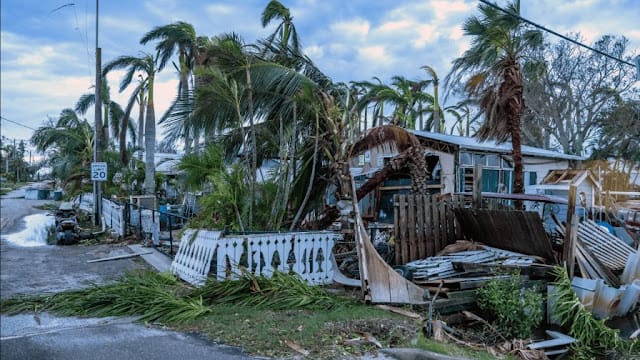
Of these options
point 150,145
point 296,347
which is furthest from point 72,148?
point 296,347

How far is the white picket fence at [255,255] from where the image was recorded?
7137 mm

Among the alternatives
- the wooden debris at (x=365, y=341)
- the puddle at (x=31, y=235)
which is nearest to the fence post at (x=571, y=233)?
the wooden debris at (x=365, y=341)

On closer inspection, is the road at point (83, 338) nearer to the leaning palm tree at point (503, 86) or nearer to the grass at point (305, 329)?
the grass at point (305, 329)

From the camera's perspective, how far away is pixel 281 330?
5.18 meters

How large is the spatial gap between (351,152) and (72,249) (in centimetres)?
754

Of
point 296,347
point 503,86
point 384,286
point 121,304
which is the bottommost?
point 296,347

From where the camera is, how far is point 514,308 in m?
6.13

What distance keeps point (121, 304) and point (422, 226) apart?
4.91 meters

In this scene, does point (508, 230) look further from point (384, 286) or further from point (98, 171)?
point (98, 171)

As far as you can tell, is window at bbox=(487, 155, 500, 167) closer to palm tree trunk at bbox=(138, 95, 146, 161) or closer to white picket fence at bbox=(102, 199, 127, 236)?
white picket fence at bbox=(102, 199, 127, 236)

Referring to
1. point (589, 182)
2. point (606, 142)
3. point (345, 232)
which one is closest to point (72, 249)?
point (345, 232)

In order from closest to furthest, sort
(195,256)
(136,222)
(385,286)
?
(385,286) → (195,256) → (136,222)

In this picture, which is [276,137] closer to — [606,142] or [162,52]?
[162,52]

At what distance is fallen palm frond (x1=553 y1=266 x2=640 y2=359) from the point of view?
6.21 m
